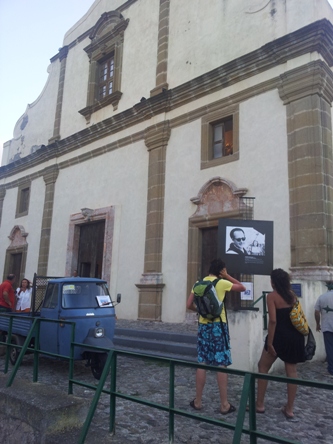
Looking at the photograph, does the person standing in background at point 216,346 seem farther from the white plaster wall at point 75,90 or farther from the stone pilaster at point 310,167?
the white plaster wall at point 75,90

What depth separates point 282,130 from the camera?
10.3m

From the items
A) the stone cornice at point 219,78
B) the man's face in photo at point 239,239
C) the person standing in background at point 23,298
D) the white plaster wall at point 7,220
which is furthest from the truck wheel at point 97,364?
the white plaster wall at point 7,220

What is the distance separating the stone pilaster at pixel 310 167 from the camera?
899cm

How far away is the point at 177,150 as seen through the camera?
41.8 feet

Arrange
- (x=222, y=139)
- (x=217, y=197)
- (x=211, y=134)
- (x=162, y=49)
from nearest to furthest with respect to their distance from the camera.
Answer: (x=217, y=197) → (x=222, y=139) → (x=211, y=134) → (x=162, y=49)

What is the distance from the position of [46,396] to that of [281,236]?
7016mm

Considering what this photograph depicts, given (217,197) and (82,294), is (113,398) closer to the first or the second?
(82,294)

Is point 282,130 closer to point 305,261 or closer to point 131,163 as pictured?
point 305,261

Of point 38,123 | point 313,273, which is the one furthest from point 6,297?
point 38,123

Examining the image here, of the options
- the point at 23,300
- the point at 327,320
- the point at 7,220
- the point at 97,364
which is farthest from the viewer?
the point at 7,220

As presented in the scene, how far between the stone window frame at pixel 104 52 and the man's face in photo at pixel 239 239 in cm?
956

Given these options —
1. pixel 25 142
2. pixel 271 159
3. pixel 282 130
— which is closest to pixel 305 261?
pixel 271 159

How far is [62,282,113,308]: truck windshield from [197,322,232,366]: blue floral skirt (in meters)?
2.76

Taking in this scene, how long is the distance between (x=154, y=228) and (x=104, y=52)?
879cm
